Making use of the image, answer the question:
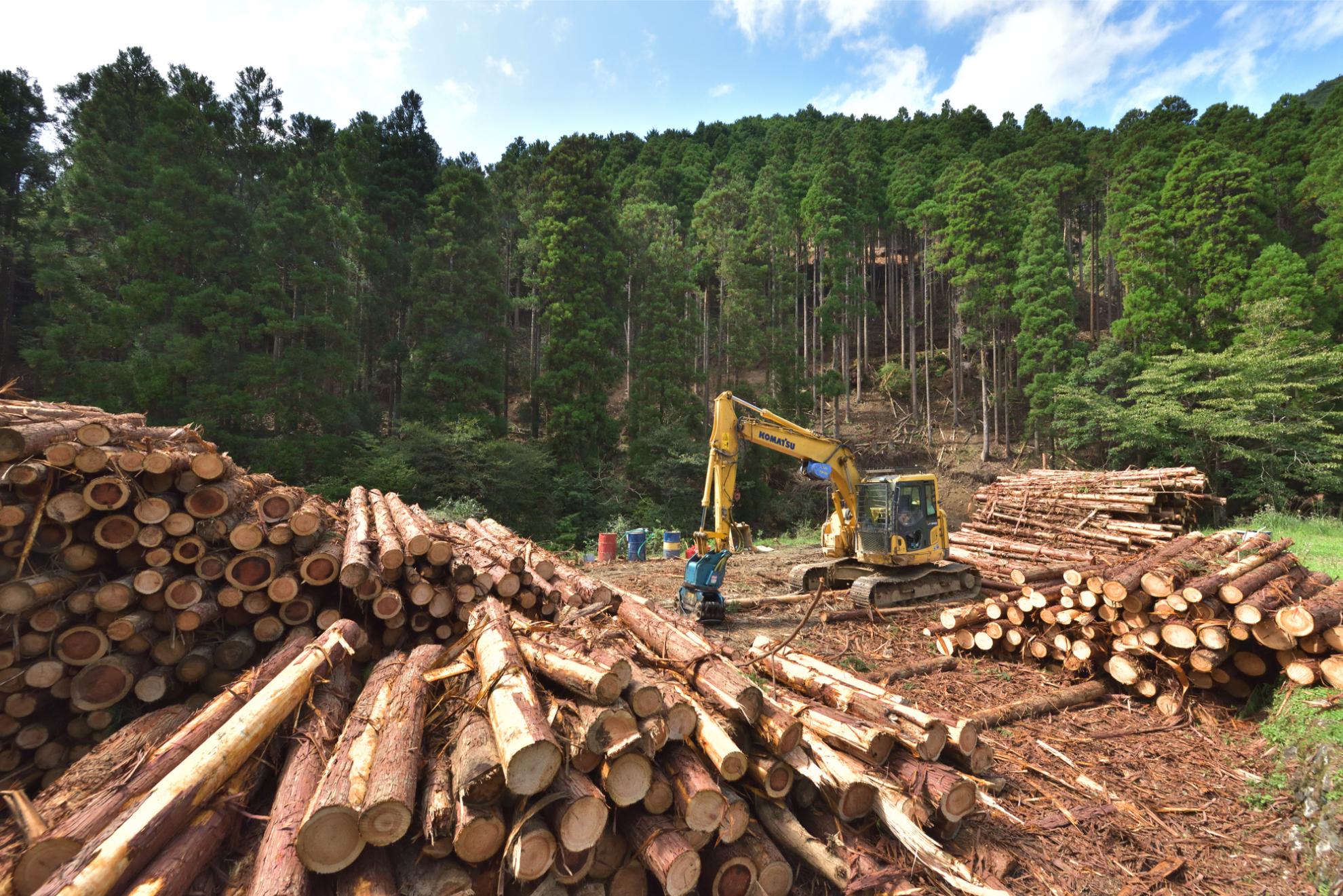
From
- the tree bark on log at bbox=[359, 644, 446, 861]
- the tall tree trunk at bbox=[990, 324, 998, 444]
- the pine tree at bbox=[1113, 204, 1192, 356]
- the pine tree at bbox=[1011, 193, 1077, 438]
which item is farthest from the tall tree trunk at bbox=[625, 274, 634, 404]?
the tree bark on log at bbox=[359, 644, 446, 861]

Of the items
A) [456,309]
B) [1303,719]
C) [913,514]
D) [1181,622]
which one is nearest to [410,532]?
[913,514]

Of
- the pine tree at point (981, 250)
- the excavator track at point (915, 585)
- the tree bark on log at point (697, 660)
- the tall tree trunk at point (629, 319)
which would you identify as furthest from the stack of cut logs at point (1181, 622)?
the pine tree at point (981, 250)

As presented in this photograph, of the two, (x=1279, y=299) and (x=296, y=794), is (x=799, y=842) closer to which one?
(x=296, y=794)

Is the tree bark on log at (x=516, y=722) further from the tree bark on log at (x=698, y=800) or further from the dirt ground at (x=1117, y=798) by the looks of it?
the dirt ground at (x=1117, y=798)

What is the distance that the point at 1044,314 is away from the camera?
24312 millimetres

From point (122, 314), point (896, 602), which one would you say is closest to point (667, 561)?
point (896, 602)

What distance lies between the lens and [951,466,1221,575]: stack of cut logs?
11938mm

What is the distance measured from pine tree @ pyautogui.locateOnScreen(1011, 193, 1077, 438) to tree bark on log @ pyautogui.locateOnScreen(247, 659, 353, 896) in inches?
1049

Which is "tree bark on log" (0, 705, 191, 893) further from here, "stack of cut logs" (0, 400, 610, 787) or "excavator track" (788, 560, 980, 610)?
"excavator track" (788, 560, 980, 610)

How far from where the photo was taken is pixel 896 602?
10.1 m

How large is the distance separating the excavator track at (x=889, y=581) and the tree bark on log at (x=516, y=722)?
7149 millimetres

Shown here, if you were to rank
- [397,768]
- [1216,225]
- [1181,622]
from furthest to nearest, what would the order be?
[1216,225] → [1181,622] → [397,768]

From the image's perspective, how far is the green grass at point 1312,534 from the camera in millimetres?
9359

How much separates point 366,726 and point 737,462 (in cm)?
657
